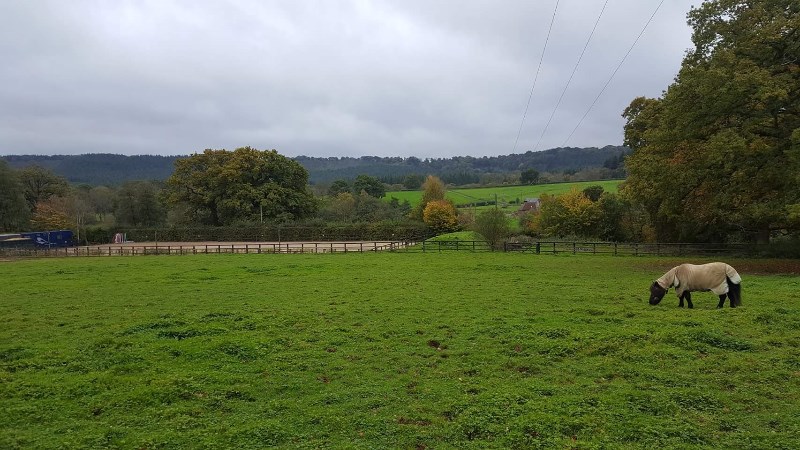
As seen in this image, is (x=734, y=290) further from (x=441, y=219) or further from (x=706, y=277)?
(x=441, y=219)

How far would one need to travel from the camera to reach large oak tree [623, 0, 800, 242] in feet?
59.3

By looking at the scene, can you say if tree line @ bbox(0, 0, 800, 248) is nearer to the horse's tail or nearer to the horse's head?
the horse's tail

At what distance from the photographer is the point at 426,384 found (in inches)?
270

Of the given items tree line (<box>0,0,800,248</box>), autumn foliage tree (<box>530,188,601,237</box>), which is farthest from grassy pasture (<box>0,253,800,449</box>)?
autumn foliage tree (<box>530,188,601,237</box>)

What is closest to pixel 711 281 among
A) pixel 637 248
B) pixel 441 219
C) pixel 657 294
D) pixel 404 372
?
pixel 657 294

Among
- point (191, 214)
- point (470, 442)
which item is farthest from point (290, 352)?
point (191, 214)

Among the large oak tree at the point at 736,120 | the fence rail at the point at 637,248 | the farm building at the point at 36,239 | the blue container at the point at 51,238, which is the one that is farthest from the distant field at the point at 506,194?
the large oak tree at the point at 736,120

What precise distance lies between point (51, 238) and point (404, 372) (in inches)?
2331

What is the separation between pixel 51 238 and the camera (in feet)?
A: 171

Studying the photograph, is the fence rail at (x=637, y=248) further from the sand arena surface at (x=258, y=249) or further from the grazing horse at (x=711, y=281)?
the grazing horse at (x=711, y=281)

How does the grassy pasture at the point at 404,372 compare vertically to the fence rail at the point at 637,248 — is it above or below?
below

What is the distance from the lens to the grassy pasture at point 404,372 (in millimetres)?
5352

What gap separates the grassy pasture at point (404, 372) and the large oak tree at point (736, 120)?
643cm

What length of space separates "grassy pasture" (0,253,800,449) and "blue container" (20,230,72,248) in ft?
144
